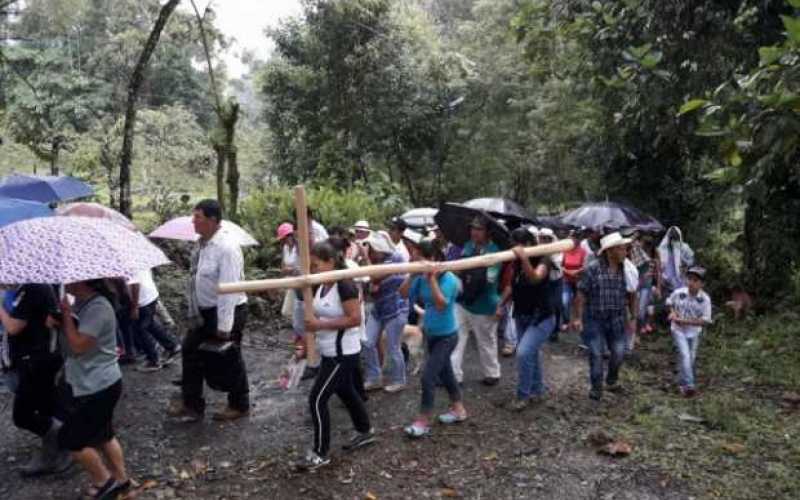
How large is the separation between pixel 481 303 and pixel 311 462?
8.72 feet

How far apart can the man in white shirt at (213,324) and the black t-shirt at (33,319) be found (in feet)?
4.00

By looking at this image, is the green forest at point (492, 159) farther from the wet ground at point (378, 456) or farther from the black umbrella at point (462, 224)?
the black umbrella at point (462, 224)

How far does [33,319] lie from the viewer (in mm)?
4594

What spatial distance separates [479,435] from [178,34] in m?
10.7

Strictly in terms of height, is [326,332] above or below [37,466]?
above

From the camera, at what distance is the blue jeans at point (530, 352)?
629cm

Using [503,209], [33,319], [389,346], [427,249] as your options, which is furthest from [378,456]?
[503,209]

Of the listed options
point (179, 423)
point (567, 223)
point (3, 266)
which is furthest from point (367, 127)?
point (3, 266)

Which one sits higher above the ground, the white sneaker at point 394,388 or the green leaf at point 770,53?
the green leaf at point 770,53

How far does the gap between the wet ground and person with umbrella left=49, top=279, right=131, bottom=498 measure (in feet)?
2.26

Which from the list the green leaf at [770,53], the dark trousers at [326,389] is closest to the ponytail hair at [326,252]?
the dark trousers at [326,389]

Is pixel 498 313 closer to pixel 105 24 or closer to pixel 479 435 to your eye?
pixel 479 435

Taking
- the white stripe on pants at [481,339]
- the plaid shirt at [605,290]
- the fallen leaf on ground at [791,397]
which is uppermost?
the plaid shirt at [605,290]

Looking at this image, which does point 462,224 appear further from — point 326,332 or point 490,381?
point 326,332
